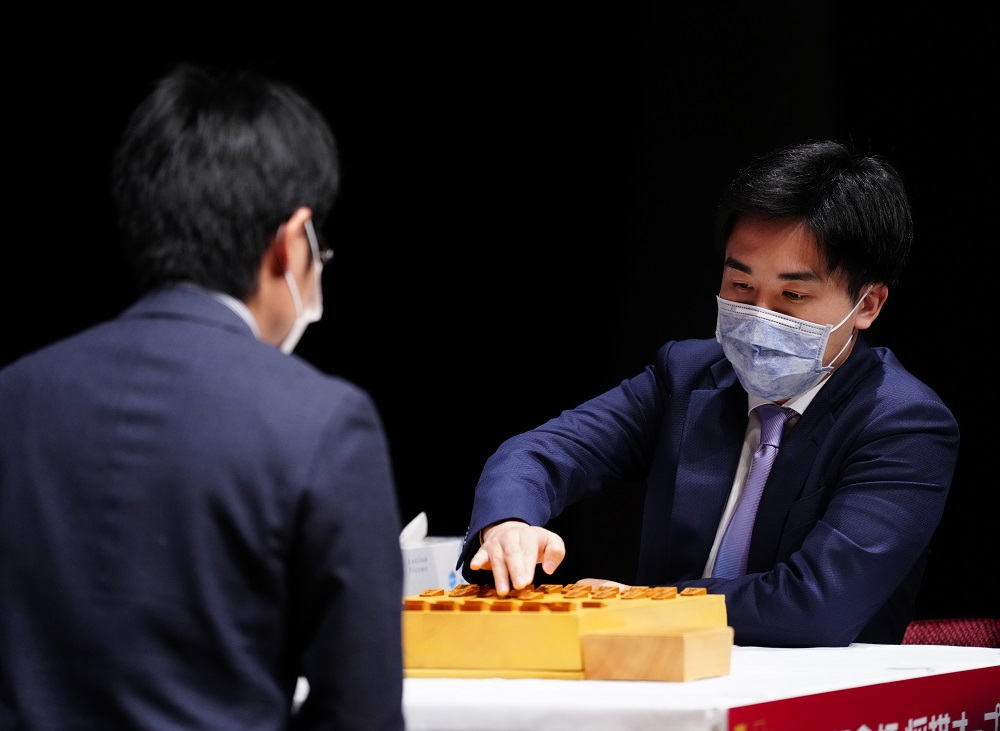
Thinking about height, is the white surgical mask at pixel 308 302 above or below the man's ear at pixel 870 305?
above

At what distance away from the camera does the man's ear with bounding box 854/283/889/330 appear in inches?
95.5

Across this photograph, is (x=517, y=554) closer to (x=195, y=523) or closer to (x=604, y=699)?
(x=604, y=699)

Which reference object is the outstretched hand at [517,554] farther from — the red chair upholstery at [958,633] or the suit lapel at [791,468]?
the red chair upholstery at [958,633]

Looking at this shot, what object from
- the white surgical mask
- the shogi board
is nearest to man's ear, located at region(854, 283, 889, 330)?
the shogi board

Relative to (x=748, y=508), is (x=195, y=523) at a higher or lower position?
higher

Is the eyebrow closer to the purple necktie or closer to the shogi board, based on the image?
the purple necktie

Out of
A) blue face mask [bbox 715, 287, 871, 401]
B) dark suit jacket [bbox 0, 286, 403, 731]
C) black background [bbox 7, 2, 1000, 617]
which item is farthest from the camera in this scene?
black background [bbox 7, 2, 1000, 617]

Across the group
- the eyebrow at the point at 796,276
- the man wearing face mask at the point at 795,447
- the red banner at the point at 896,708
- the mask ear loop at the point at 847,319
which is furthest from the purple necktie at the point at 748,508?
the red banner at the point at 896,708

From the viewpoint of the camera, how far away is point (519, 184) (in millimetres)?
4164

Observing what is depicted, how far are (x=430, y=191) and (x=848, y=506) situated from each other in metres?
2.33

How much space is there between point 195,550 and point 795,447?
1439 mm

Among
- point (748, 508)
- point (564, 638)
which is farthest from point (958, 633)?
point (564, 638)

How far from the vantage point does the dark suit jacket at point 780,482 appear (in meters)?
2.10

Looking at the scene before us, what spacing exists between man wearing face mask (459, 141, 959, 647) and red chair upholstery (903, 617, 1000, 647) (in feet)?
0.50
